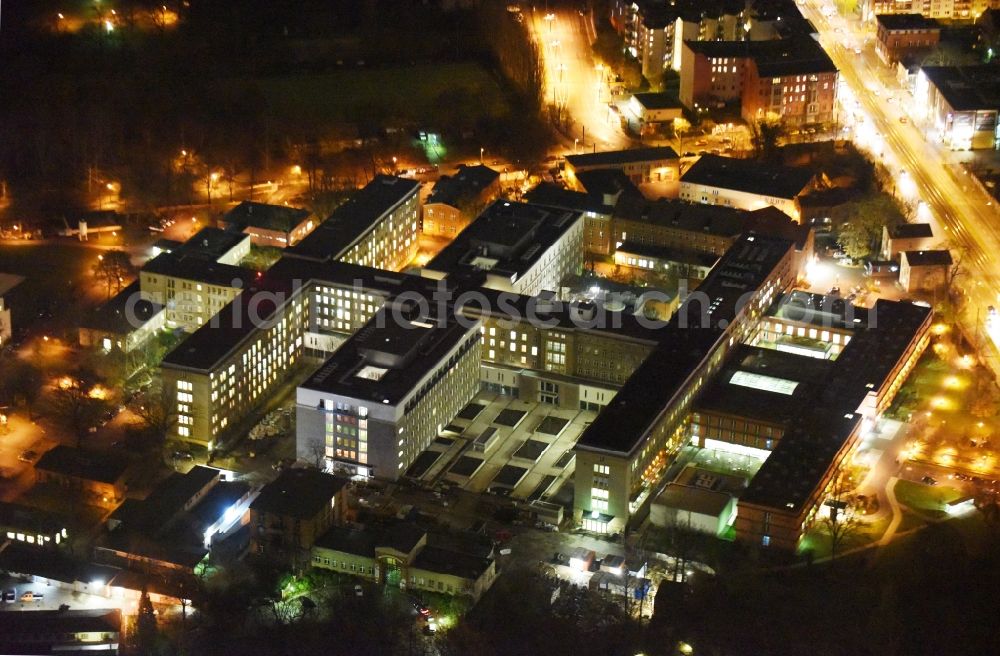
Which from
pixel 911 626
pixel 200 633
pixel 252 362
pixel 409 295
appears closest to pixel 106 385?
pixel 252 362

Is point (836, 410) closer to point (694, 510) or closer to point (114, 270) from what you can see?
point (694, 510)

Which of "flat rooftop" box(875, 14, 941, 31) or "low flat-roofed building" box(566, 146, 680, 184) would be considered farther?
"flat rooftop" box(875, 14, 941, 31)

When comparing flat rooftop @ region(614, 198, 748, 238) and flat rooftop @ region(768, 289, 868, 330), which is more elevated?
flat rooftop @ region(614, 198, 748, 238)

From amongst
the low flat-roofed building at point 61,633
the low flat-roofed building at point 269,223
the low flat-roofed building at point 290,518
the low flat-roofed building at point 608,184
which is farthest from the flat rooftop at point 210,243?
the low flat-roofed building at point 61,633

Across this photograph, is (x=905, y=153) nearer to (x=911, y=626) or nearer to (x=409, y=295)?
(x=409, y=295)

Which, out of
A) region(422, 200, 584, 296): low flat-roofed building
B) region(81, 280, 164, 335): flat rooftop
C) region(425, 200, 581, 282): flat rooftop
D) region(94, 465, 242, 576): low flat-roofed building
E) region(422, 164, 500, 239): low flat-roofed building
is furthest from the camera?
region(422, 164, 500, 239): low flat-roofed building

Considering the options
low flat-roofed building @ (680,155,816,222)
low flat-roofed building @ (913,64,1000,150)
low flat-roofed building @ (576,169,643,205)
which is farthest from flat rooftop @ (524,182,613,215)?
low flat-roofed building @ (913,64,1000,150)

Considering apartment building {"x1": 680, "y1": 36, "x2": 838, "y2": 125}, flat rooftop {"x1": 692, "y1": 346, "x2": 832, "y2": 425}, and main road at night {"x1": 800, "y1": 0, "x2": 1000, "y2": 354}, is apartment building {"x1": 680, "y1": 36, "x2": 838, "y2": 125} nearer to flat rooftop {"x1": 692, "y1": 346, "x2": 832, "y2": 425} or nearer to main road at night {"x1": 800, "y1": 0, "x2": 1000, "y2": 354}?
main road at night {"x1": 800, "y1": 0, "x2": 1000, "y2": 354}

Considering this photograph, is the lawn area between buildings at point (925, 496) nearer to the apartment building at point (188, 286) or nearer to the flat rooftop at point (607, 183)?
the flat rooftop at point (607, 183)
